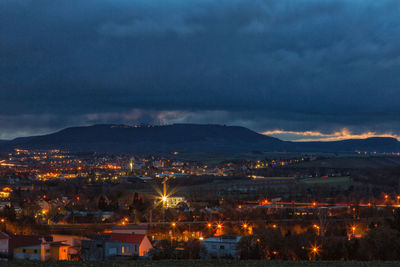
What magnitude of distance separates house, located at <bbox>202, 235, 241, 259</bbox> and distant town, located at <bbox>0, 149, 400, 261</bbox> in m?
0.06

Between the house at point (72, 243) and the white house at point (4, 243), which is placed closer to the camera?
the white house at point (4, 243)

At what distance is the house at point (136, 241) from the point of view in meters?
32.1

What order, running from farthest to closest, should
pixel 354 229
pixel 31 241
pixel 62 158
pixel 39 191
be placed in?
1. pixel 62 158
2. pixel 39 191
3. pixel 354 229
4. pixel 31 241

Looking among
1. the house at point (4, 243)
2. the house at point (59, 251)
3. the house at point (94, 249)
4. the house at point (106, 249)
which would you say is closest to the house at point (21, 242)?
the house at point (4, 243)

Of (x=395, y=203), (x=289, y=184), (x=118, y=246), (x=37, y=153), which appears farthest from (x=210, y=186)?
(x=37, y=153)

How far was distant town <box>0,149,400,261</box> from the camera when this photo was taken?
2884 centimetres

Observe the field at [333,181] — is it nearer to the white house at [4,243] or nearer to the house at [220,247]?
the house at [220,247]

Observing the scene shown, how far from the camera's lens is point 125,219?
1913 inches

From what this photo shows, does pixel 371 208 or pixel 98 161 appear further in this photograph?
pixel 98 161

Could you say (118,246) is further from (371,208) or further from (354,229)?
(371,208)

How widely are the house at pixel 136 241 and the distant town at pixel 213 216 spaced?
0.06 meters

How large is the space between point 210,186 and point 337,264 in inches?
2477

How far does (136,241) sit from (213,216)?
18.4m

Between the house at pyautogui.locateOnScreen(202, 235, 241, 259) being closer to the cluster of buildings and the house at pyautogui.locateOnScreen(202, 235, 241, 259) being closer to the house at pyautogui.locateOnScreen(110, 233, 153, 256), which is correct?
the cluster of buildings
